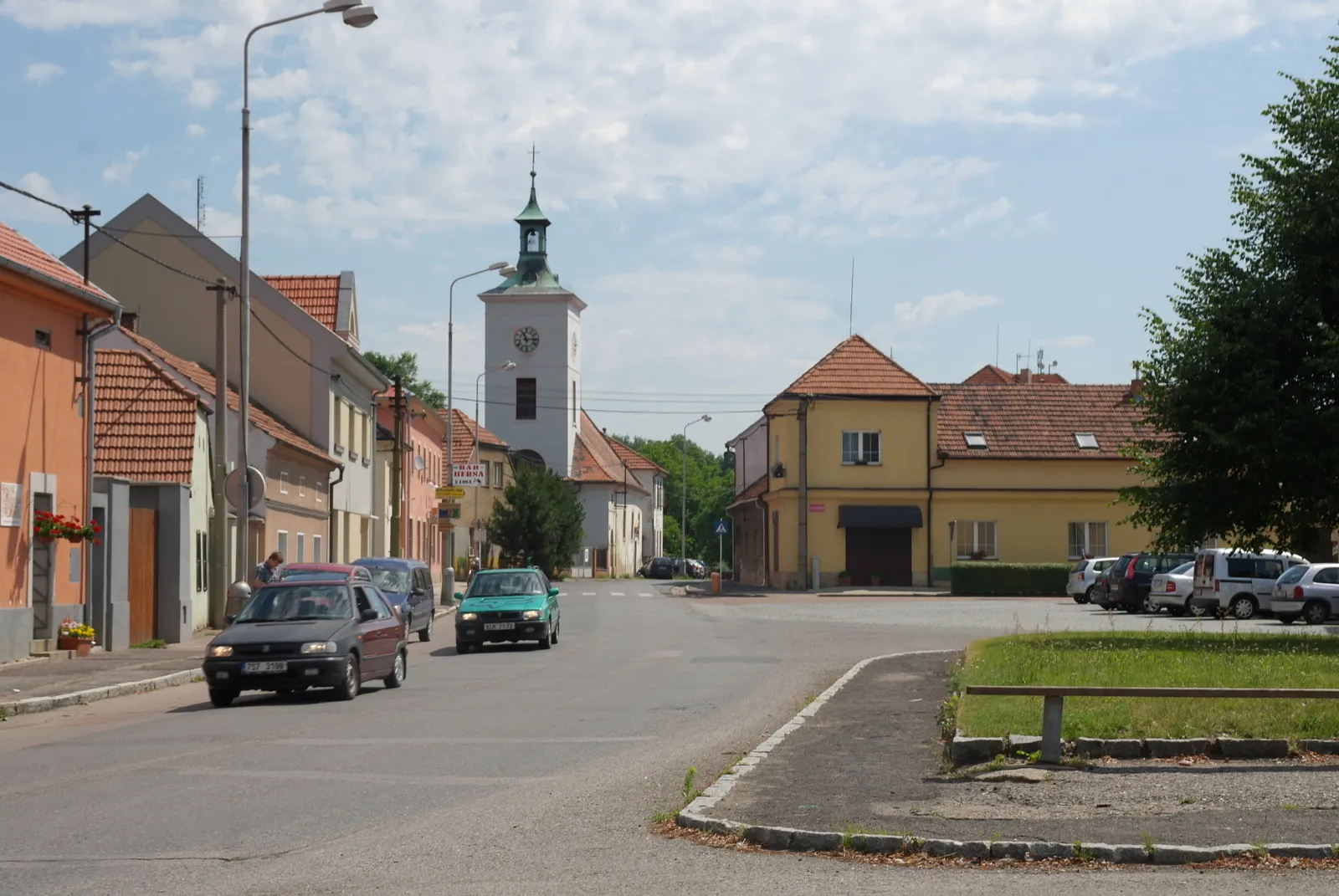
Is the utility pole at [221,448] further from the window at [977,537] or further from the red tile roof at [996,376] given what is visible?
the red tile roof at [996,376]

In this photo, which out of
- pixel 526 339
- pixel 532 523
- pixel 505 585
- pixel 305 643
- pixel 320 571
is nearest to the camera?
pixel 305 643

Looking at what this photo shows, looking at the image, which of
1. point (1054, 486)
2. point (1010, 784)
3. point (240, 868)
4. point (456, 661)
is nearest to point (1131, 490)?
point (456, 661)

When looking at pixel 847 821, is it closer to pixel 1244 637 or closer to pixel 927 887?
pixel 927 887

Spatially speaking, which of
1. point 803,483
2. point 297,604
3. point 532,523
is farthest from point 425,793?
point 532,523

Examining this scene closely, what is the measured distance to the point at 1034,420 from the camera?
65.4 metres

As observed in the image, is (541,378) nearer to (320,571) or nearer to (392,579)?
(392,579)

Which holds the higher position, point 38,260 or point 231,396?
point 38,260

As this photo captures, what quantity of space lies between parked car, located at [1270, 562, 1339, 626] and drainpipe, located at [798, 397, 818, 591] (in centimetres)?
2628

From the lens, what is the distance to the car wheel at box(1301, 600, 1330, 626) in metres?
37.0

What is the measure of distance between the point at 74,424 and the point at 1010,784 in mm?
20052

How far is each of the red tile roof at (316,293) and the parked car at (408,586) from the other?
69.6ft

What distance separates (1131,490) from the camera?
89.8 ft

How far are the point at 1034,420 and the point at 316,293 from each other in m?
28.6

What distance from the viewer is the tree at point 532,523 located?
7906 cm
